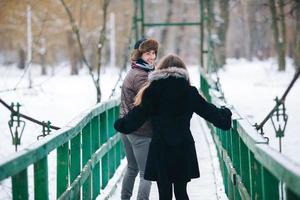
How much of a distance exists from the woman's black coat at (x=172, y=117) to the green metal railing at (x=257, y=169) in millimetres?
410

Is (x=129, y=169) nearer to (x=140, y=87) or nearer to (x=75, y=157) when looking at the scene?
(x=75, y=157)

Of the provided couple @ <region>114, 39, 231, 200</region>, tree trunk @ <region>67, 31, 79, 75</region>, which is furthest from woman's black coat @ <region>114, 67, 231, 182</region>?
tree trunk @ <region>67, 31, 79, 75</region>

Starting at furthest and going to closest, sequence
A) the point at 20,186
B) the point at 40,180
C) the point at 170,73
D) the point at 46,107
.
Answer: the point at 46,107 < the point at 170,73 < the point at 40,180 < the point at 20,186

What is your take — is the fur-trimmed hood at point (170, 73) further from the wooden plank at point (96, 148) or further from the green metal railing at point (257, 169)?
the wooden plank at point (96, 148)

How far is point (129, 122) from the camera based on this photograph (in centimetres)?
509

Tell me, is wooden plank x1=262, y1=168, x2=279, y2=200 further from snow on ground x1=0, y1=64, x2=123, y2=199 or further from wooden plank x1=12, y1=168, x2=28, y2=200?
snow on ground x1=0, y1=64, x2=123, y2=199

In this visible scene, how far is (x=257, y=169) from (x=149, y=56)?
1590 mm

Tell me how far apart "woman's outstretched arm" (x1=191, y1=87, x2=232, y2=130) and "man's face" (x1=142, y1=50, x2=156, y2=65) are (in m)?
0.80

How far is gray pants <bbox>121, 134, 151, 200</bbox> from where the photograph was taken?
5555mm

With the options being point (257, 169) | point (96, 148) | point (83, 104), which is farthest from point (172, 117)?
point (83, 104)

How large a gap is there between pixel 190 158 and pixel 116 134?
389 centimetres

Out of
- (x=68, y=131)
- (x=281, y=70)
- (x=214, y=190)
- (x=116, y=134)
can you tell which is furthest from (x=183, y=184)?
(x=281, y=70)

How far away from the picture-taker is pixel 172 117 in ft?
15.8

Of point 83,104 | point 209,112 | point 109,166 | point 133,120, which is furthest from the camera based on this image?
point 83,104
